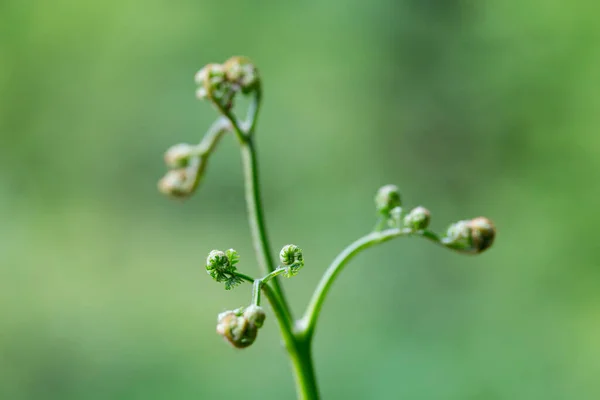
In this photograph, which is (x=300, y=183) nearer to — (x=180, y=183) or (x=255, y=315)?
(x=180, y=183)

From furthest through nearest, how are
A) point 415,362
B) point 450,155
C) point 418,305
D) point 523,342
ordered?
point 450,155
point 418,305
point 523,342
point 415,362

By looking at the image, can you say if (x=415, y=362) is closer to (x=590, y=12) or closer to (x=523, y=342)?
(x=523, y=342)

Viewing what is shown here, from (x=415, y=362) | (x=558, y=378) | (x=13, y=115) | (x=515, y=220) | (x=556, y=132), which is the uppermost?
(x=13, y=115)

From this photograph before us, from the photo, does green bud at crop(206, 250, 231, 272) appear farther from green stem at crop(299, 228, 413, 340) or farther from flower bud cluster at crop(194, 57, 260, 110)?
flower bud cluster at crop(194, 57, 260, 110)

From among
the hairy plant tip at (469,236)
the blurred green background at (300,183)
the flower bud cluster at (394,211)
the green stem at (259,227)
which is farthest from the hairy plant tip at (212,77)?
the blurred green background at (300,183)

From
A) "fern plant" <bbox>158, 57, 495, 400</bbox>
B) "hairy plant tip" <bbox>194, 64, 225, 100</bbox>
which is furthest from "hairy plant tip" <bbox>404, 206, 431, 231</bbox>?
"hairy plant tip" <bbox>194, 64, 225, 100</bbox>

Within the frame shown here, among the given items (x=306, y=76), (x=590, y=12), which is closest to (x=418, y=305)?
(x=306, y=76)
